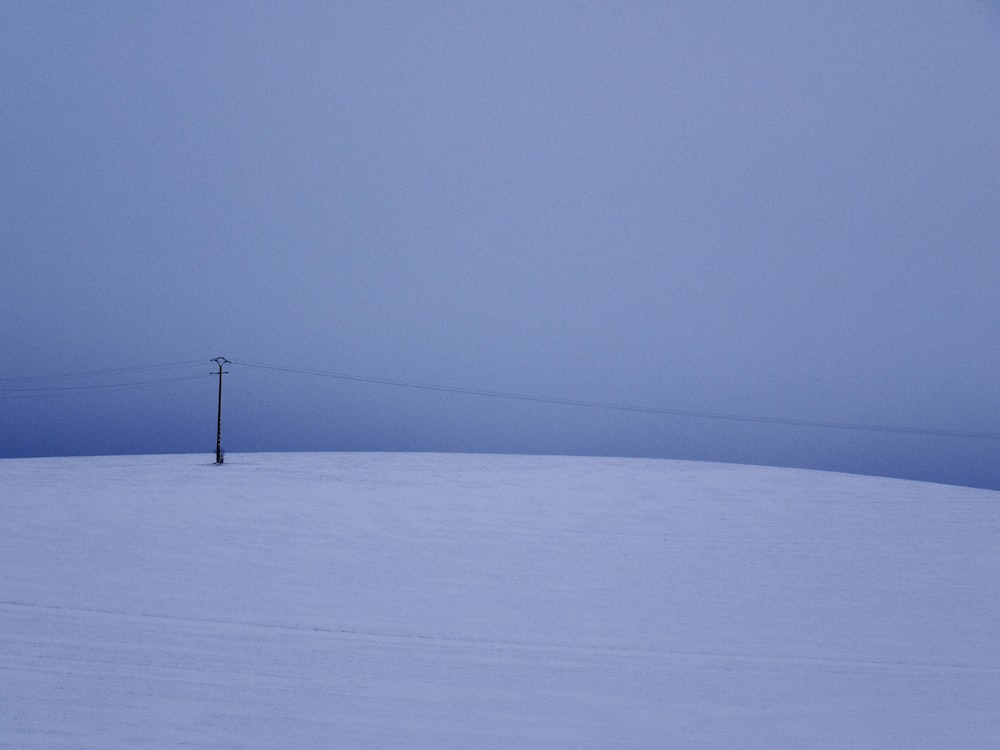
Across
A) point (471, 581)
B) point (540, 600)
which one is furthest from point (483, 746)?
point (471, 581)

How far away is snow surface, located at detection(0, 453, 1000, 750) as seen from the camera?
19.9 ft

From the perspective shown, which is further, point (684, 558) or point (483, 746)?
point (684, 558)

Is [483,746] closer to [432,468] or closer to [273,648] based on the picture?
[273,648]

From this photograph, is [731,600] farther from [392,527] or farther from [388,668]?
[392,527]

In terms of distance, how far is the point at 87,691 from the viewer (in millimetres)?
6316

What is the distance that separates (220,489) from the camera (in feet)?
52.1

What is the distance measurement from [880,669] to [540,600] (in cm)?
423

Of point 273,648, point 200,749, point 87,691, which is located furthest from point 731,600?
point 87,691

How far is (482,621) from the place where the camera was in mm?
8609

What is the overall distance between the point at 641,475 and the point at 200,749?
56.9 ft

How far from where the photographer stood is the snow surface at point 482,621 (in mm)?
6066

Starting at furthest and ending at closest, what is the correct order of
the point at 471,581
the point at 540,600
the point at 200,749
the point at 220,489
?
1. the point at 220,489
2. the point at 471,581
3. the point at 540,600
4. the point at 200,749

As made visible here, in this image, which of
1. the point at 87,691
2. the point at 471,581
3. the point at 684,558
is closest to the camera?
the point at 87,691

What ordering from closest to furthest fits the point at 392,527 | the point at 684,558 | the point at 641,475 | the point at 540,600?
the point at 540,600 → the point at 684,558 → the point at 392,527 → the point at 641,475
